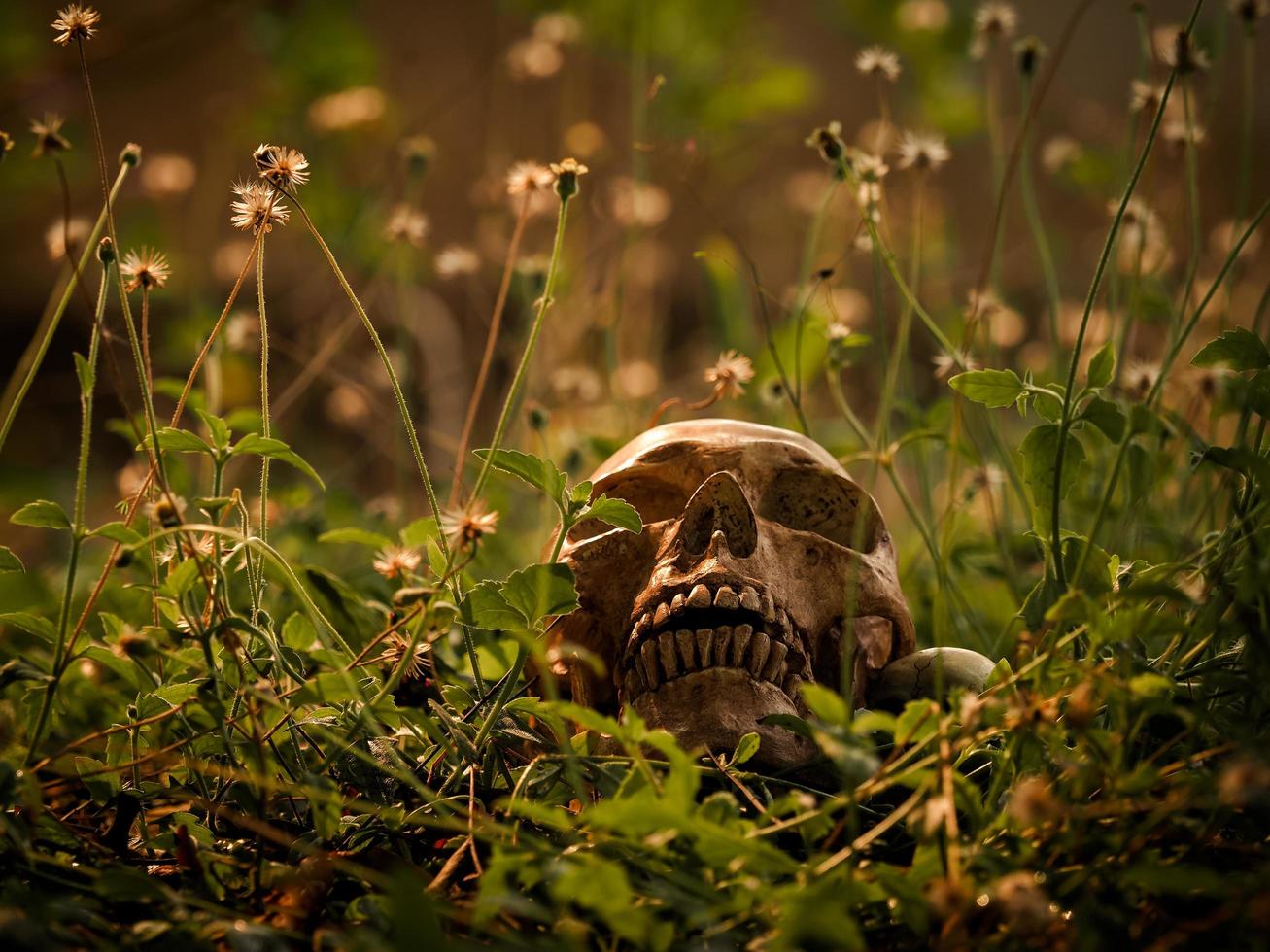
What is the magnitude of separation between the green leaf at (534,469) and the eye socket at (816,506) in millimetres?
218

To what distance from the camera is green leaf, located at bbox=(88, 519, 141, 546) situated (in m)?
0.67

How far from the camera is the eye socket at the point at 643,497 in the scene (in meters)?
0.88

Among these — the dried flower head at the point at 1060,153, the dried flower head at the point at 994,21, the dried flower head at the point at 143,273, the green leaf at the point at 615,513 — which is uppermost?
the dried flower head at the point at 1060,153

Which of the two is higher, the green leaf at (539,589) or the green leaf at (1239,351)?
the green leaf at (1239,351)

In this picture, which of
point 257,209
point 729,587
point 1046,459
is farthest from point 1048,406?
point 257,209

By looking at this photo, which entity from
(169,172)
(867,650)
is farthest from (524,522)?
(867,650)

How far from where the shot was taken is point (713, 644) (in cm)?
75

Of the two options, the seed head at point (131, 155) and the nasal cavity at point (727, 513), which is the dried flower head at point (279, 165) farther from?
the nasal cavity at point (727, 513)

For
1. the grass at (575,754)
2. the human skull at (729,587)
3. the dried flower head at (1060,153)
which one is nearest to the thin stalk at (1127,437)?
the grass at (575,754)

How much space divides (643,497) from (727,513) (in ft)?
0.36

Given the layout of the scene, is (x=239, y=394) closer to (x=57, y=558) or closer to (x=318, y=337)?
(x=318, y=337)

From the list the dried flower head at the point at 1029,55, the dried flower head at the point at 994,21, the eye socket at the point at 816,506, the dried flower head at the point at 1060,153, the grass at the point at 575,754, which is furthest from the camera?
the dried flower head at the point at 1060,153

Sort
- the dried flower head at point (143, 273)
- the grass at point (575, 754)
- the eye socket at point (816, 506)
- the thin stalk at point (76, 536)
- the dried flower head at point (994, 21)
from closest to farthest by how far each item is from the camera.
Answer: the grass at point (575, 754), the thin stalk at point (76, 536), the dried flower head at point (143, 273), the eye socket at point (816, 506), the dried flower head at point (994, 21)

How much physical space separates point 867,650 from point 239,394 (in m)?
1.84
